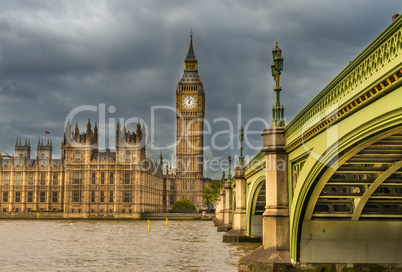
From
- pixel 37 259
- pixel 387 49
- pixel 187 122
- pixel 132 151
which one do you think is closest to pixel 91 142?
pixel 132 151

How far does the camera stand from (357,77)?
10500 millimetres

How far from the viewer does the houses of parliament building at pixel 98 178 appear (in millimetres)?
Answer: 120000

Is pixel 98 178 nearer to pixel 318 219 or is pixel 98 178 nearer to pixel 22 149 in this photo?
pixel 22 149

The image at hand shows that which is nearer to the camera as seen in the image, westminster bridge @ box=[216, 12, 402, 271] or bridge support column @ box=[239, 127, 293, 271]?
westminster bridge @ box=[216, 12, 402, 271]

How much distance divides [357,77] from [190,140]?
140 meters

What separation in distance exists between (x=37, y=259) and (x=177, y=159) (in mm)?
119964

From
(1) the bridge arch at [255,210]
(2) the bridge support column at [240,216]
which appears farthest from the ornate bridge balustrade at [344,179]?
(2) the bridge support column at [240,216]

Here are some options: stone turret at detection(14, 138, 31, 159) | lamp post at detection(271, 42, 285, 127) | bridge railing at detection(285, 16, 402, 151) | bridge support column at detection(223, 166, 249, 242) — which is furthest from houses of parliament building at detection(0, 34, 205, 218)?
bridge railing at detection(285, 16, 402, 151)

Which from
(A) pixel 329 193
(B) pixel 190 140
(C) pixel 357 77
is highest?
(B) pixel 190 140

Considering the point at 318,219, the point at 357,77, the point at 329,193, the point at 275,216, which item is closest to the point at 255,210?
the point at 275,216

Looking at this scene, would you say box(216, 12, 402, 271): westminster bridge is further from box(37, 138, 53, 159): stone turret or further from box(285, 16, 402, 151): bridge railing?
box(37, 138, 53, 159): stone turret

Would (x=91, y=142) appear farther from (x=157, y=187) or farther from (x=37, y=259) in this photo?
(x=37, y=259)

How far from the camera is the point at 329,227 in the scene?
1778 cm

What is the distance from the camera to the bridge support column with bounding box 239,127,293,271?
1809 cm
